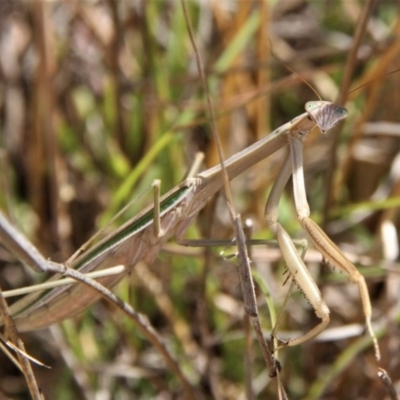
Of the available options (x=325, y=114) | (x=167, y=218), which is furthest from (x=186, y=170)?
(x=325, y=114)

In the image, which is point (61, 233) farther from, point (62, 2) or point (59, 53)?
point (62, 2)

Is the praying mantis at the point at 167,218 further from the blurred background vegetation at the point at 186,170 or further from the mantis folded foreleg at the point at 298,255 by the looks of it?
the blurred background vegetation at the point at 186,170

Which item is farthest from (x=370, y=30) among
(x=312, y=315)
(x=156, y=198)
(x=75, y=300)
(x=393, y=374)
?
(x=75, y=300)

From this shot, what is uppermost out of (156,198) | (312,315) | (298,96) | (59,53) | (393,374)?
(59,53)

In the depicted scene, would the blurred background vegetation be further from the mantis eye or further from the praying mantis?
the mantis eye

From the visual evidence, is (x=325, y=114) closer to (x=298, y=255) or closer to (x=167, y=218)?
(x=298, y=255)

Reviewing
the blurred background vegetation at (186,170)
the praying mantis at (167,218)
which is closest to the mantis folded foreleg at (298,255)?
the praying mantis at (167,218)

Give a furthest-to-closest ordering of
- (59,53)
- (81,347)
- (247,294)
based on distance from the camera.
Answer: (59,53), (81,347), (247,294)

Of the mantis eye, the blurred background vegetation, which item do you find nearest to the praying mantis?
the mantis eye
